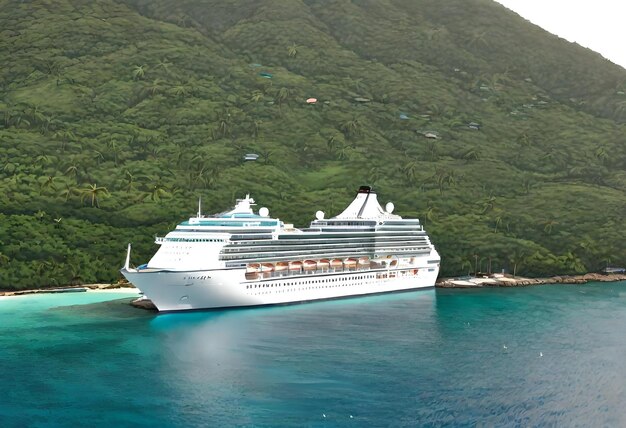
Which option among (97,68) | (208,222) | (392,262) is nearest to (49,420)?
(208,222)

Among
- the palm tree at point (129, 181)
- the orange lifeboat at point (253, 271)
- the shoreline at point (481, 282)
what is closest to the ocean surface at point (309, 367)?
the orange lifeboat at point (253, 271)

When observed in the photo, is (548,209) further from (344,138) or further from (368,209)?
(368,209)

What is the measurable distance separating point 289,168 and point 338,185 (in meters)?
14.9

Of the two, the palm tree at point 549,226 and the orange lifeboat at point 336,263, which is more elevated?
the palm tree at point 549,226

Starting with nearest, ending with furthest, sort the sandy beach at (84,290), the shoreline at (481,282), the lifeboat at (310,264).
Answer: the lifeboat at (310,264)
the sandy beach at (84,290)
the shoreline at (481,282)

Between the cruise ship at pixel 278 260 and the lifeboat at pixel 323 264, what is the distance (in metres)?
0.09

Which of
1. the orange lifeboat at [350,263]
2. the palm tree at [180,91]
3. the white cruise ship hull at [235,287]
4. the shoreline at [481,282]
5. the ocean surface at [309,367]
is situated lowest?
the ocean surface at [309,367]

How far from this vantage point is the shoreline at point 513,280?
112188 millimetres

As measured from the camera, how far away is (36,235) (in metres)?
107

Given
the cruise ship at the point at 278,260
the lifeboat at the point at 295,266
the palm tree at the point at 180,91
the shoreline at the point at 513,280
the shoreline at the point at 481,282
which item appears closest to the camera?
the cruise ship at the point at 278,260

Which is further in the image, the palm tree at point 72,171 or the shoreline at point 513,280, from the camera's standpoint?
the palm tree at point 72,171

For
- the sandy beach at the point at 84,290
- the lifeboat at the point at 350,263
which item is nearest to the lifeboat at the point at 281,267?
the lifeboat at the point at 350,263

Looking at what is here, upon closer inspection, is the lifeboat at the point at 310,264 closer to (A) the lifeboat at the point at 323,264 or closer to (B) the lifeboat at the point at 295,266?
(A) the lifeboat at the point at 323,264

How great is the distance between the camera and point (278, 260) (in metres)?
80.6
